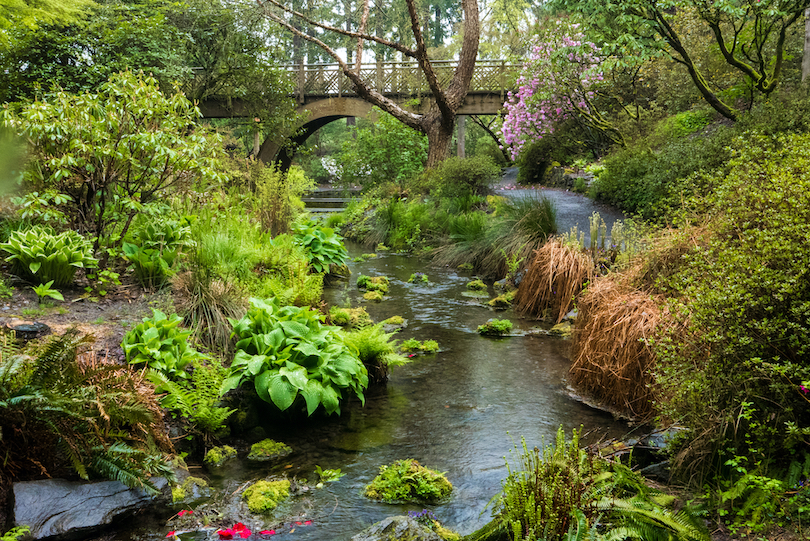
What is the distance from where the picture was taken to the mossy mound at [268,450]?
3818mm

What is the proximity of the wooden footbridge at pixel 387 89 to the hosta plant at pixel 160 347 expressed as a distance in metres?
16.6

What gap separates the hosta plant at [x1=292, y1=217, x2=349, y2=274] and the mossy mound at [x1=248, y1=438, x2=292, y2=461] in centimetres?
469

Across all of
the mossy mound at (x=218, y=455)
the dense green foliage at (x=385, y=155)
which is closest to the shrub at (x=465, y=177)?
the dense green foliage at (x=385, y=155)

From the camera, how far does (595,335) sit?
4.77 m

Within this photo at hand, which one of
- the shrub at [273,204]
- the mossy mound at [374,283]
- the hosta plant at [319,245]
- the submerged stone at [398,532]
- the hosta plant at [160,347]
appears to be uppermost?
the shrub at [273,204]

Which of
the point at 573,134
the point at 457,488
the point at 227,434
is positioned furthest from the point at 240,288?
the point at 573,134

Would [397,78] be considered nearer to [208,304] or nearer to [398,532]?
[208,304]

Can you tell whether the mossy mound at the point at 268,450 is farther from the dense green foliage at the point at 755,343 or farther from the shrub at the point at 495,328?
the shrub at the point at 495,328

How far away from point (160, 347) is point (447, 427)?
2192mm

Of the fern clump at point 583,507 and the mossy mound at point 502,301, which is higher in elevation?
the fern clump at point 583,507

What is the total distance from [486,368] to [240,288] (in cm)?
256

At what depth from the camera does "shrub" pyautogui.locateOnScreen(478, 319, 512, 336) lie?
6.70 meters

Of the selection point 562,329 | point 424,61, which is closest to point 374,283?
point 562,329

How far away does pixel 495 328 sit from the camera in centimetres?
669
